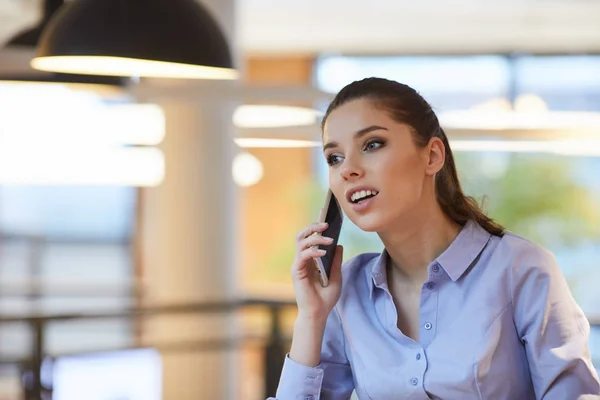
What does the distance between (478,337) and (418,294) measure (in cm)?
17

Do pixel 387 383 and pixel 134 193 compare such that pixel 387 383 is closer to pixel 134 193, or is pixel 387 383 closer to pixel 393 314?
pixel 393 314

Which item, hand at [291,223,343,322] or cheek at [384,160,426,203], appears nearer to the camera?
cheek at [384,160,426,203]

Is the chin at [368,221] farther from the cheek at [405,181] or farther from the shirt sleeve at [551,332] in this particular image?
the shirt sleeve at [551,332]

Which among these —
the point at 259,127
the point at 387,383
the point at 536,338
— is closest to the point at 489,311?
the point at 536,338

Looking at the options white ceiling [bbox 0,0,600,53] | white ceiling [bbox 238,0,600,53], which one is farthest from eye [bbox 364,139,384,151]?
white ceiling [bbox 238,0,600,53]

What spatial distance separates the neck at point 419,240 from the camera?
183 cm

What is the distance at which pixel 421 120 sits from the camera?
1.84 meters

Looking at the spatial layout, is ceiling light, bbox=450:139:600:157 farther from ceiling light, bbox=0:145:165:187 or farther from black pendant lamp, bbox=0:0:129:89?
ceiling light, bbox=0:145:165:187

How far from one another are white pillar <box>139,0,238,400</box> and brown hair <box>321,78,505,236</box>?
4501mm

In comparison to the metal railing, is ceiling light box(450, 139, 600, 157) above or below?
above

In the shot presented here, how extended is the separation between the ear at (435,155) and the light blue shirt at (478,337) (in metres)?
0.11

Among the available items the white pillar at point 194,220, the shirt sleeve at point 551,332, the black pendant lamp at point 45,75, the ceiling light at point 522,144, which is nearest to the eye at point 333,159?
the shirt sleeve at point 551,332

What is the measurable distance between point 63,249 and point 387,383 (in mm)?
9602

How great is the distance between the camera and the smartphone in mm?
1886
